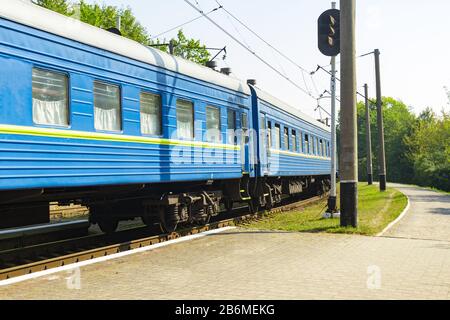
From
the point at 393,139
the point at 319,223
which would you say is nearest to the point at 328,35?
the point at 319,223

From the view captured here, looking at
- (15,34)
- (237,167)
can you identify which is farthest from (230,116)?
(15,34)

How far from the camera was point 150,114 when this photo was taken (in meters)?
10.1

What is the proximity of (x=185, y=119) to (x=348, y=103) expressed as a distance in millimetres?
4109

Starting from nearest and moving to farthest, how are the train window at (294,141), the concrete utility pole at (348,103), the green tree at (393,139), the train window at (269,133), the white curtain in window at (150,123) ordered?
the white curtain in window at (150,123), the concrete utility pole at (348,103), the train window at (269,133), the train window at (294,141), the green tree at (393,139)

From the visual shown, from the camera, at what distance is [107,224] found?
459 inches

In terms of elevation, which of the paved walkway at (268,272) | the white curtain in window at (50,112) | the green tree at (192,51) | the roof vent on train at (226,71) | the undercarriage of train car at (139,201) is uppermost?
the green tree at (192,51)

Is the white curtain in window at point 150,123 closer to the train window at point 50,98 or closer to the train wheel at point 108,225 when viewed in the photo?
the train window at point 50,98

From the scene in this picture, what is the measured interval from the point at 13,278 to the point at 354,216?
7.91m

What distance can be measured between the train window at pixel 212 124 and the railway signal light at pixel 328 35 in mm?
3297

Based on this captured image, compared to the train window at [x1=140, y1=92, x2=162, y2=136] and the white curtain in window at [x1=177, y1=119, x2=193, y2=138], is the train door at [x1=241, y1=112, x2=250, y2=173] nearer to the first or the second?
the white curtain in window at [x1=177, y1=119, x2=193, y2=138]

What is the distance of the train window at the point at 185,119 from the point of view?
11.0 m

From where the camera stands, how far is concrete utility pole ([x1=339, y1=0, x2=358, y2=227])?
12.7 meters

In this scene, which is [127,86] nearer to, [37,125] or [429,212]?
[37,125]

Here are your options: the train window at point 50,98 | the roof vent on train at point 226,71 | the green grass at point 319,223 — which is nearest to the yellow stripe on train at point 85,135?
the train window at point 50,98
